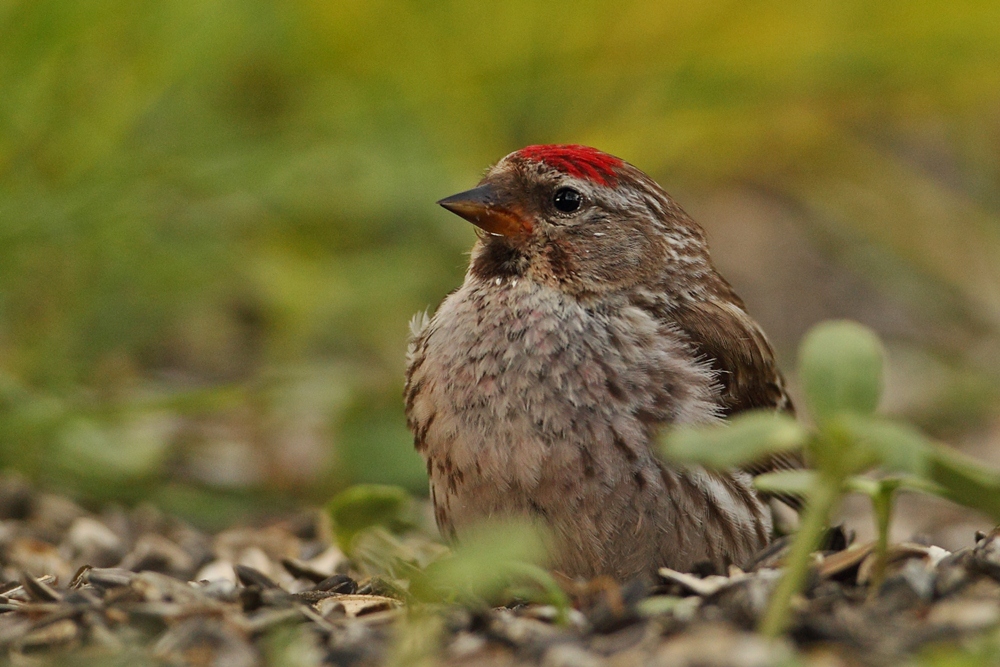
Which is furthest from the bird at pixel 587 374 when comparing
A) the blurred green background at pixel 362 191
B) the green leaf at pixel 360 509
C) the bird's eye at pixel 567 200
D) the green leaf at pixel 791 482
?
the blurred green background at pixel 362 191

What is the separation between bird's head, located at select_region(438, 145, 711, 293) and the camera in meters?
3.61

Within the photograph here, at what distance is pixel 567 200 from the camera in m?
3.72

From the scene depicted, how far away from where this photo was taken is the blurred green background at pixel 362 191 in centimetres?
471

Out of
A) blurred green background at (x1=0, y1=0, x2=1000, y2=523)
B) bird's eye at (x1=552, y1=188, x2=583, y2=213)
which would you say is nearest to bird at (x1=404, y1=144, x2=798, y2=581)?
bird's eye at (x1=552, y1=188, x2=583, y2=213)

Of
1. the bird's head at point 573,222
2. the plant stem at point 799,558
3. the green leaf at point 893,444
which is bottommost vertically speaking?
the plant stem at point 799,558

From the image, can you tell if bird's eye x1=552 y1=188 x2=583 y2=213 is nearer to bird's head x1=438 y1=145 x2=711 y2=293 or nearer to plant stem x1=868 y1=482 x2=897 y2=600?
bird's head x1=438 y1=145 x2=711 y2=293

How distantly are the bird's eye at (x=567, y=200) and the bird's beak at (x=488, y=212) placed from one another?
11 centimetres

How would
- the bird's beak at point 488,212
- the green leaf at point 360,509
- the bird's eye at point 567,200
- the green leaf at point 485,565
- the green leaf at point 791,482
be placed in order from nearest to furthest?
the green leaf at point 485,565
the green leaf at point 791,482
the green leaf at point 360,509
the bird's beak at point 488,212
the bird's eye at point 567,200

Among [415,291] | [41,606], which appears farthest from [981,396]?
[41,606]

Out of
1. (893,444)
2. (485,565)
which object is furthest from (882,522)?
(485,565)

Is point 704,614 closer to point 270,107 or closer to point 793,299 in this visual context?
point 270,107

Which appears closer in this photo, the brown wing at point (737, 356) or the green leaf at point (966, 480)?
the green leaf at point (966, 480)

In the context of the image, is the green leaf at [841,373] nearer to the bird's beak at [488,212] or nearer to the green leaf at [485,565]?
the green leaf at [485,565]

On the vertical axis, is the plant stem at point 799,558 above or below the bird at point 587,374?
below
